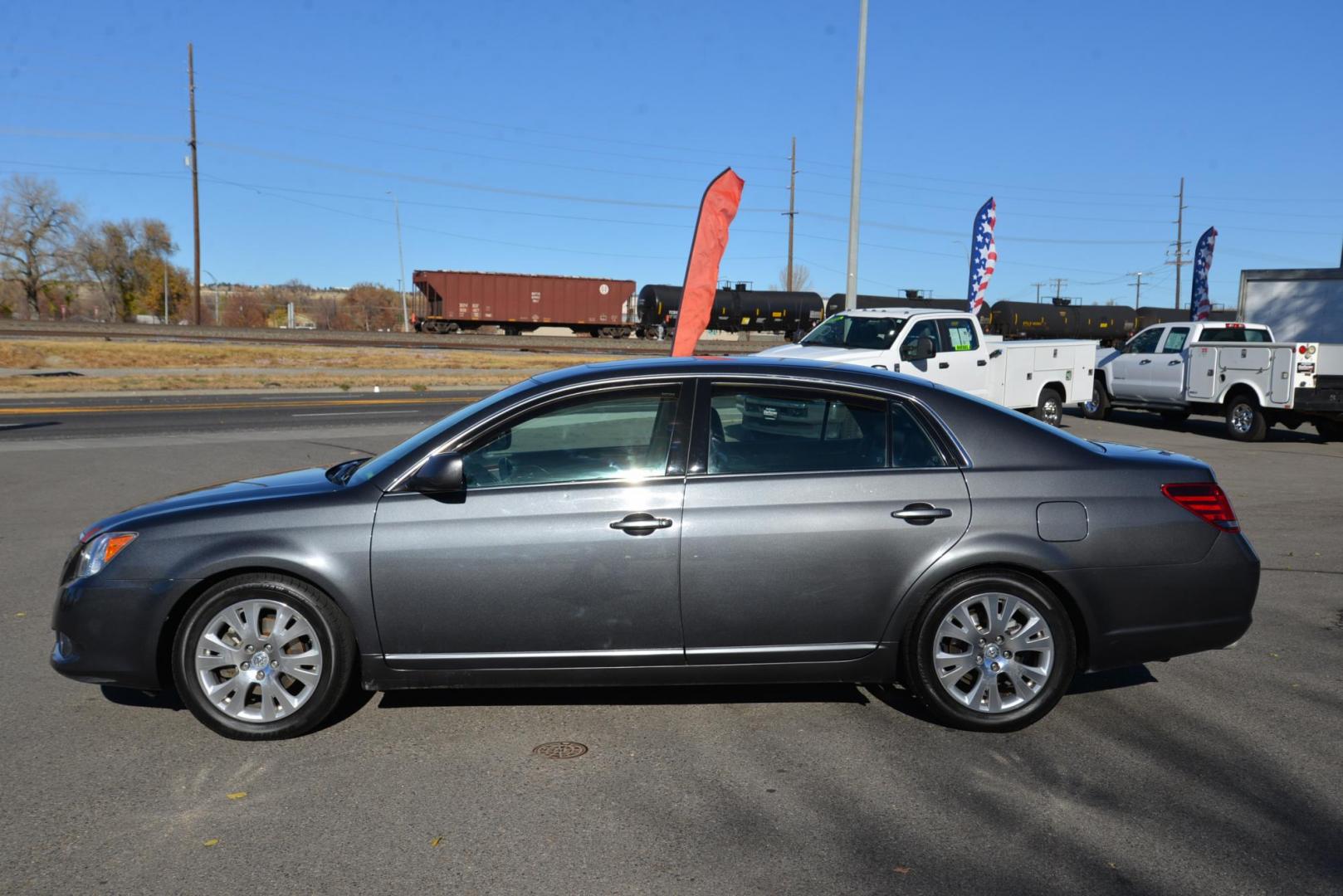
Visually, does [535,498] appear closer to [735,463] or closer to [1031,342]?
[735,463]

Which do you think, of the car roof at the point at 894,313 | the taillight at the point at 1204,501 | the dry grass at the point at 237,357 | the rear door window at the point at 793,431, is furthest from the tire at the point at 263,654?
→ the dry grass at the point at 237,357

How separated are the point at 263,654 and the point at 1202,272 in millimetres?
36582

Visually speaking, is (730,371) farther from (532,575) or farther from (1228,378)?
(1228,378)

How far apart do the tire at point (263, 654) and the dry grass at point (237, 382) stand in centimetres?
2241

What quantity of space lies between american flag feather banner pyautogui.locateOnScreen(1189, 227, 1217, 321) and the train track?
15.8 metres

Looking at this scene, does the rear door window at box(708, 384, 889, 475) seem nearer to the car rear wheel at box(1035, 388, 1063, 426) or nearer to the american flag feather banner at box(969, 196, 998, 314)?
the car rear wheel at box(1035, 388, 1063, 426)

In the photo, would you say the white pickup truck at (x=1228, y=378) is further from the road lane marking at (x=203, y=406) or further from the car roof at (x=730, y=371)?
the car roof at (x=730, y=371)

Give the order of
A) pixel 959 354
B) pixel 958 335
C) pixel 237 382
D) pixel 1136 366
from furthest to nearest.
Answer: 1. pixel 237 382
2. pixel 1136 366
3. pixel 958 335
4. pixel 959 354

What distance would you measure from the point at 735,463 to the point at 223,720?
2400mm

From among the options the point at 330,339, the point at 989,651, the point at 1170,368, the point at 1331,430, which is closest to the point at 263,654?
the point at 989,651

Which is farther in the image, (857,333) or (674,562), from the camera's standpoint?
(857,333)

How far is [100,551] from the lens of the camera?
4656mm

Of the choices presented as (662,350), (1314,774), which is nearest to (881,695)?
(1314,774)

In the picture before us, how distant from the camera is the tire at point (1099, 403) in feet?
71.0
